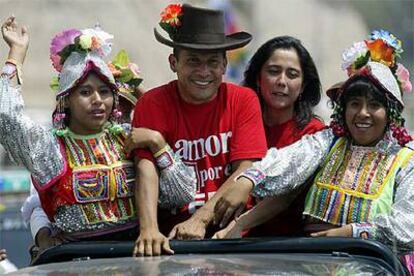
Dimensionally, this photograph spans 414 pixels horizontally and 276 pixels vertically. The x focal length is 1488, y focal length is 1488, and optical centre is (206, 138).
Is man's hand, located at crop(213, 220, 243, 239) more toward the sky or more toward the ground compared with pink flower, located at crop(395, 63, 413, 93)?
more toward the ground

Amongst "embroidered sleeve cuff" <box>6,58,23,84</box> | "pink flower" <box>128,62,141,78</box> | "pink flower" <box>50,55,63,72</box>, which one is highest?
"pink flower" <box>128,62,141,78</box>

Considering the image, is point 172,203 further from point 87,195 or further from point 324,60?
point 324,60

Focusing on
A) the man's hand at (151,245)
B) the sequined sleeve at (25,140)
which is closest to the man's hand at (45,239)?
the sequined sleeve at (25,140)

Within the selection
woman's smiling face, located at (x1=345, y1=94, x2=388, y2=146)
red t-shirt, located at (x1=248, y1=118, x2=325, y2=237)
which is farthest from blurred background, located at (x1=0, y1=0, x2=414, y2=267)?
woman's smiling face, located at (x1=345, y1=94, x2=388, y2=146)

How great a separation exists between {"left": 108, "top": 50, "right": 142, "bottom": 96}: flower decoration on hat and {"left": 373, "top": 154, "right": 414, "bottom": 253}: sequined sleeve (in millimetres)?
1726

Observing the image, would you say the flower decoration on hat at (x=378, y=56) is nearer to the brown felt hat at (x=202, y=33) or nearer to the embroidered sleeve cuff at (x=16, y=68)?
the brown felt hat at (x=202, y=33)

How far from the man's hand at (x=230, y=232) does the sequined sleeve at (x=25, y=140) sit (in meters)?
0.76

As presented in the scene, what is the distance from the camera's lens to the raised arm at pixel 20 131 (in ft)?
20.9

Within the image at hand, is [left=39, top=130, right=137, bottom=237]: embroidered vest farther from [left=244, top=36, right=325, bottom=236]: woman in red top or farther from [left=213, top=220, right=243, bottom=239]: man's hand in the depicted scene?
[left=244, top=36, right=325, bottom=236]: woman in red top

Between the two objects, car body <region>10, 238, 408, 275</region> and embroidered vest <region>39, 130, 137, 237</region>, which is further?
embroidered vest <region>39, 130, 137, 237</region>

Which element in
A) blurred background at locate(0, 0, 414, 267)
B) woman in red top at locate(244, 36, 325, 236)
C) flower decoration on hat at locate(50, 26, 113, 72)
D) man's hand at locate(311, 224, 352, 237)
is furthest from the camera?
blurred background at locate(0, 0, 414, 267)

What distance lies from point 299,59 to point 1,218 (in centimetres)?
596

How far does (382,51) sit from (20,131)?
1.75 meters

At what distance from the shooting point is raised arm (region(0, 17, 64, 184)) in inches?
251
